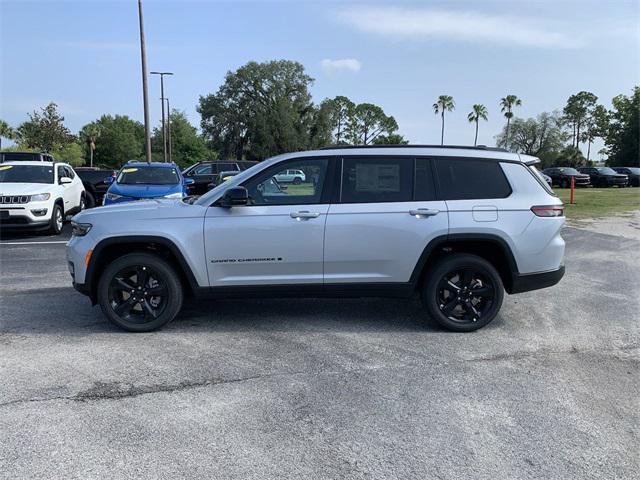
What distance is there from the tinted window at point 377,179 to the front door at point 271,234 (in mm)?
237

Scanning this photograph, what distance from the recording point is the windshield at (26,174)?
40.4 feet

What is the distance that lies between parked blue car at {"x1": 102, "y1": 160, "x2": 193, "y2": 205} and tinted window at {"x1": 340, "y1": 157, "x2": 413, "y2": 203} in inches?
271

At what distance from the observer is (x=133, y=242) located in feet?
17.1

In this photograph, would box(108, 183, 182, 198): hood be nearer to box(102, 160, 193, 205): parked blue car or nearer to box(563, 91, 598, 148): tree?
box(102, 160, 193, 205): parked blue car

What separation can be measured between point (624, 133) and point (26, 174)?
64697 mm

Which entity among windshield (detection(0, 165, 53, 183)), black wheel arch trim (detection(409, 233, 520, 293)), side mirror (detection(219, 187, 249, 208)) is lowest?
black wheel arch trim (detection(409, 233, 520, 293))

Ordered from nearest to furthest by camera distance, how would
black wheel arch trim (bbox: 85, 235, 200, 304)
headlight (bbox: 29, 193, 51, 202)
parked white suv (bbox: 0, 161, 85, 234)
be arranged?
black wheel arch trim (bbox: 85, 235, 200, 304), parked white suv (bbox: 0, 161, 85, 234), headlight (bbox: 29, 193, 51, 202)

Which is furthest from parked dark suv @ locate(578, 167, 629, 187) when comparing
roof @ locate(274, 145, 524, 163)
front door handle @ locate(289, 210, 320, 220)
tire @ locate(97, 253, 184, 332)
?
tire @ locate(97, 253, 184, 332)

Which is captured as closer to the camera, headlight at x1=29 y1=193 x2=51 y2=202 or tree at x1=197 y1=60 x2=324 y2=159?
headlight at x1=29 y1=193 x2=51 y2=202

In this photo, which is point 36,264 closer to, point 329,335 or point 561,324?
point 329,335

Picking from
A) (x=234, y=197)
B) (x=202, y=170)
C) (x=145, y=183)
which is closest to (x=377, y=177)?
(x=234, y=197)

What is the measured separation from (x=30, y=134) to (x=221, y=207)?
59584mm

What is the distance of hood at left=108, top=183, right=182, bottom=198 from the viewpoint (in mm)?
11672

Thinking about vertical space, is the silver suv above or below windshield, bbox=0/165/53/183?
below
